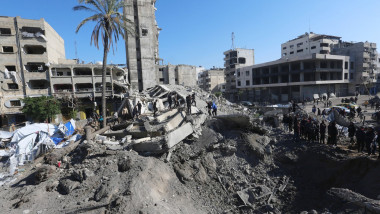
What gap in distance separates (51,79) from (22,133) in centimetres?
2032

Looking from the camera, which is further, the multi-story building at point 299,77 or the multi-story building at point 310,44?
the multi-story building at point 310,44

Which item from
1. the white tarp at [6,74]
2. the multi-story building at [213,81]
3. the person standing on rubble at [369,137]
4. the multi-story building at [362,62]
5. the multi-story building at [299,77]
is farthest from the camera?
the multi-story building at [213,81]

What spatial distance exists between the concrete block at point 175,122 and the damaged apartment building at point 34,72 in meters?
21.6

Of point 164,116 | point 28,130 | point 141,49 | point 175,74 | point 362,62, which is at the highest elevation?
point 141,49

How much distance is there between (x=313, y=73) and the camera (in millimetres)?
42438

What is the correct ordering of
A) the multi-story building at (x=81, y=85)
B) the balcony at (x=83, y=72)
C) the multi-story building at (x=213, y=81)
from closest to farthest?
the multi-story building at (x=81, y=85), the balcony at (x=83, y=72), the multi-story building at (x=213, y=81)

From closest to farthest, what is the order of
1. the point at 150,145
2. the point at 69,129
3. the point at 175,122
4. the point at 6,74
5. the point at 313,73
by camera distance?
1. the point at 150,145
2. the point at 175,122
3. the point at 69,129
4. the point at 6,74
5. the point at 313,73

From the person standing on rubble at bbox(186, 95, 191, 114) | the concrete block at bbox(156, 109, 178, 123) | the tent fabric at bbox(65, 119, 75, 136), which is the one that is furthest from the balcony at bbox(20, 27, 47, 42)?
the person standing on rubble at bbox(186, 95, 191, 114)

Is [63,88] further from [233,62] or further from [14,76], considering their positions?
[233,62]

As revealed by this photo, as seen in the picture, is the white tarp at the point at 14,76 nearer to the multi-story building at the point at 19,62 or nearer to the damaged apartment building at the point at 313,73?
the multi-story building at the point at 19,62

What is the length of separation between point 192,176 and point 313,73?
4261cm

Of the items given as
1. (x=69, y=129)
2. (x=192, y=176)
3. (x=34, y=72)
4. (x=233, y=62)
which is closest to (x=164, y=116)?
(x=192, y=176)

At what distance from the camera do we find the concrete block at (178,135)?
11.3 metres

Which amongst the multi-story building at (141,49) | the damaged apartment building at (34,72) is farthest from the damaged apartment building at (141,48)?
the damaged apartment building at (34,72)
